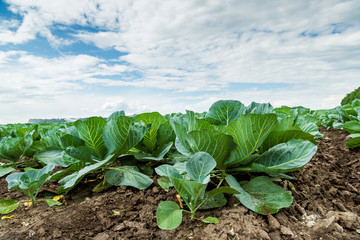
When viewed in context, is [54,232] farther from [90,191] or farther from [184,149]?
[184,149]

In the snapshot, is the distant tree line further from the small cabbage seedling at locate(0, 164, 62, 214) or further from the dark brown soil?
the small cabbage seedling at locate(0, 164, 62, 214)

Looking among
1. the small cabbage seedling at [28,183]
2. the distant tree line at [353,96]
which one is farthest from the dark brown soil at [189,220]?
the distant tree line at [353,96]

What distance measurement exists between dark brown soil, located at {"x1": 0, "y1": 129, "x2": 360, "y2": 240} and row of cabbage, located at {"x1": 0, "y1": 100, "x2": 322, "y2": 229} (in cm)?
7

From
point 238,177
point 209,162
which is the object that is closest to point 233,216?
point 209,162

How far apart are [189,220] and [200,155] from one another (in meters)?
0.40

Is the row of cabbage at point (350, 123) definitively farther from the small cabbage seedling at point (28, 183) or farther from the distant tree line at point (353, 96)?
the distant tree line at point (353, 96)

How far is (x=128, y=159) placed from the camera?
93.8 inches

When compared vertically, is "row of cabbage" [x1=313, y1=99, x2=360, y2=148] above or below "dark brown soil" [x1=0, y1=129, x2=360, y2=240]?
above

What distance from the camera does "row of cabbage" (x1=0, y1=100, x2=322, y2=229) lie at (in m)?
1.40

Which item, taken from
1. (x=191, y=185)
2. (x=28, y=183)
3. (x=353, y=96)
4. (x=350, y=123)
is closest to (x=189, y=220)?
(x=191, y=185)

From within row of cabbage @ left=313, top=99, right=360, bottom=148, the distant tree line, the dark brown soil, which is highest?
row of cabbage @ left=313, top=99, right=360, bottom=148

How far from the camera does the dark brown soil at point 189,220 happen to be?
4.39 ft

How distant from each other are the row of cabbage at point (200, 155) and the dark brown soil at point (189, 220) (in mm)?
70

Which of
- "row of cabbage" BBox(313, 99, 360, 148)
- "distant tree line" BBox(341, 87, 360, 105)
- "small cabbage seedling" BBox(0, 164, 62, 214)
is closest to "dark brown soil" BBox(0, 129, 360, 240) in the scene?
"small cabbage seedling" BBox(0, 164, 62, 214)
